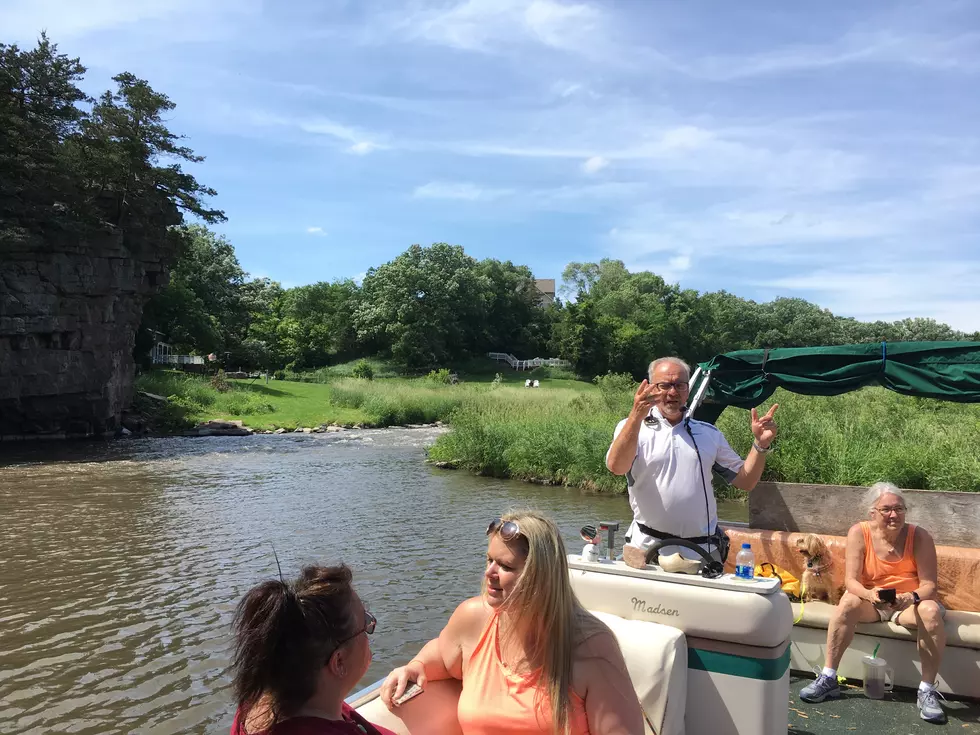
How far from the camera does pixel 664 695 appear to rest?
319cm

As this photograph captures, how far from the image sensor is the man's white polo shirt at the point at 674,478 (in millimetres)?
3861

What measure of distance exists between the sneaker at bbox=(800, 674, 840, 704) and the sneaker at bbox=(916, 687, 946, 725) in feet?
1.60

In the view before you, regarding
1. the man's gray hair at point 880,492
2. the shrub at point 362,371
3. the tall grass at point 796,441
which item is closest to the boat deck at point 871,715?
the man's gray hair at point 880,492

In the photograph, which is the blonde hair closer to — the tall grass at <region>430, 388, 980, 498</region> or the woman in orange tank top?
the woman in orange tank top

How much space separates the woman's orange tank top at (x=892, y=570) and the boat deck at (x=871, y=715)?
70 centimetres

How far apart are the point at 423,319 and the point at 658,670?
64630 millimetres

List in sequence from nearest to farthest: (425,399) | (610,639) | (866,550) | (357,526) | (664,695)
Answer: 1. (610,639)
2. (664,695)
3. (866,550)
4. (357,526)
5. (425,399)

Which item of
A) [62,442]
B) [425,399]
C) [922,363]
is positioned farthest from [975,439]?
[62,442]

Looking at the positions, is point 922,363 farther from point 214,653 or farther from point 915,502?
point 214,653

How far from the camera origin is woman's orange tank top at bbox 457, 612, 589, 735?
259cm

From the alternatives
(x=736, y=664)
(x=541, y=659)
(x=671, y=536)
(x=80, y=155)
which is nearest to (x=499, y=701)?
(x=541, y=659)

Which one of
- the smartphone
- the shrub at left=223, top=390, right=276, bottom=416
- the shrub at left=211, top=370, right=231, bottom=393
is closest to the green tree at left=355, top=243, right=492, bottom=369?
the shrub at left=211, top=370, right=231, bottom=393

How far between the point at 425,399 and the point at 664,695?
33374 millimetres

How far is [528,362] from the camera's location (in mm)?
71312
